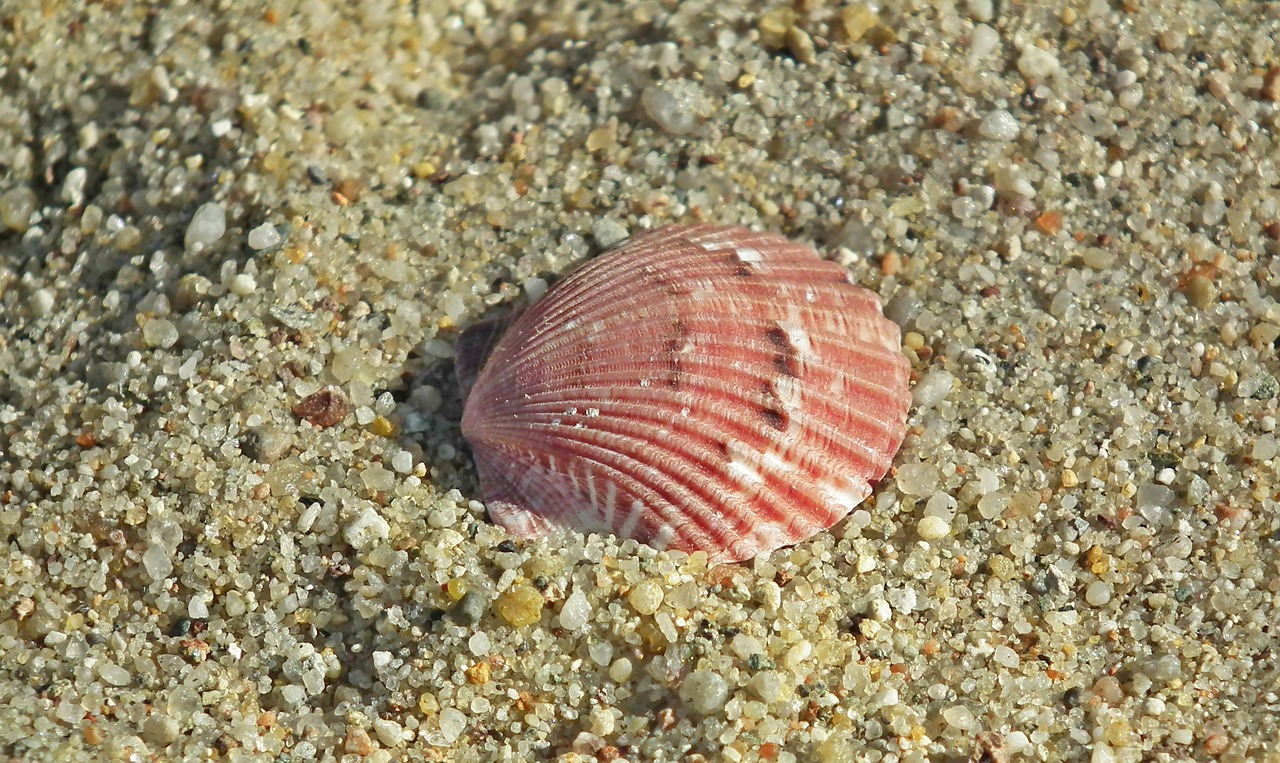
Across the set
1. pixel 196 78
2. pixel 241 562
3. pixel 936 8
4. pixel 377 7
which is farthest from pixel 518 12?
pixel 241 562

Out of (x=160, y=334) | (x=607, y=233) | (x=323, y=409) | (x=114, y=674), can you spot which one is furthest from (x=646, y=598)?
(x=160, y=334)

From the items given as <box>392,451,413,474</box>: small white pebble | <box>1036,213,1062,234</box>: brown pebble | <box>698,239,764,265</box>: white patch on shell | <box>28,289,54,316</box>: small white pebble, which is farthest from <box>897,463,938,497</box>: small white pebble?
<box>28,289,54,316</box>: small white pebble

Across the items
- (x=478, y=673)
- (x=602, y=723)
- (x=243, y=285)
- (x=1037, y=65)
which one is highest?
(x=243, y=285)

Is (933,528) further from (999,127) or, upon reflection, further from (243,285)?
(243,285)

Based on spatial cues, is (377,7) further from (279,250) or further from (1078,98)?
(1078,98)

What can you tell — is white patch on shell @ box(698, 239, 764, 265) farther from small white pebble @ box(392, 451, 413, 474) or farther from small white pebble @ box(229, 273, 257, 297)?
small white pebble @ box(229, 273, 257, 297)
